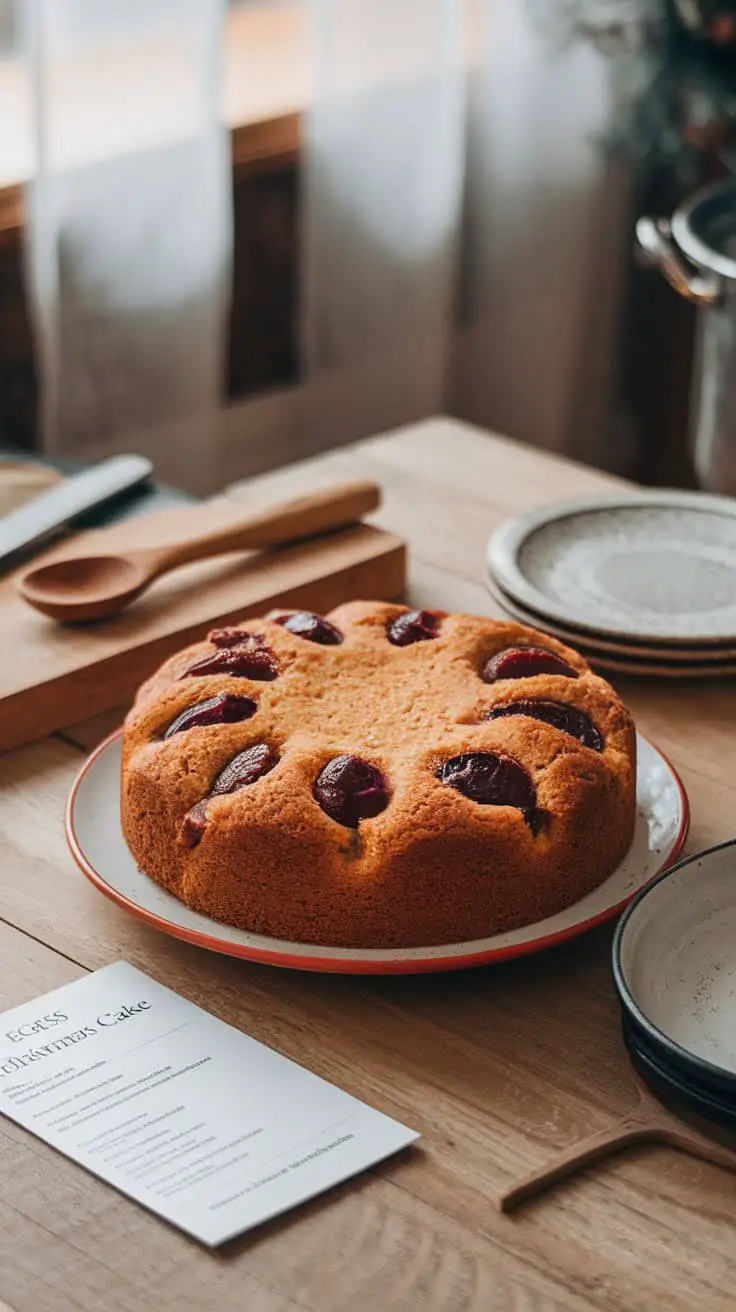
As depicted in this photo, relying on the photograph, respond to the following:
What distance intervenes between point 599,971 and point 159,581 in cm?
55

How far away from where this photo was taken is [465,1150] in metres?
0.80

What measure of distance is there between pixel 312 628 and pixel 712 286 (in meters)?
0.96

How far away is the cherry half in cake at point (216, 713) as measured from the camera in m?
1.00

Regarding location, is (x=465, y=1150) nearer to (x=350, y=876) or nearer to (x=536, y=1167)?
(x=536, y=1167)

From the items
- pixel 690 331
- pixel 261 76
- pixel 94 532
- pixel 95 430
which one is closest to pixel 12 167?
pixel 95 430

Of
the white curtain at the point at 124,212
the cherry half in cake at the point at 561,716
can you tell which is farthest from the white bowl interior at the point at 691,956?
the white curtain at the point at 124,212

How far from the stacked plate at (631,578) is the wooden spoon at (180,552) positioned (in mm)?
137

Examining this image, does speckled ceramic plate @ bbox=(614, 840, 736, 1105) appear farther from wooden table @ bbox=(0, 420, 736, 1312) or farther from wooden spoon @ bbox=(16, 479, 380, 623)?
wooden spoon @ bbox=(16, 479, 380, 623)

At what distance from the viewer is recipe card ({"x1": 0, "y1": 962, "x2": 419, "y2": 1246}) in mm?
775

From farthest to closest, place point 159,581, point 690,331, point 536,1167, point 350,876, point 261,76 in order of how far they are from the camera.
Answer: point 690,331 < point 261,76 < point 159,581 < point 350,876 < point 536,1167

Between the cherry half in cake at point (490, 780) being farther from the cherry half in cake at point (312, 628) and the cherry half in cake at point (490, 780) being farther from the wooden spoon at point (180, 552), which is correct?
the wooden spoon at point (180, 552)

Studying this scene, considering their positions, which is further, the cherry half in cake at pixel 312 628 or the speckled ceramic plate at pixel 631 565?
the speckled ceramic plate at pixel 631 565

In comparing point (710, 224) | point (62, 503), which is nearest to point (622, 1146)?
point (62, 503)

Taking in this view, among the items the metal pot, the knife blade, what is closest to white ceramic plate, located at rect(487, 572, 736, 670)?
the knife blade
